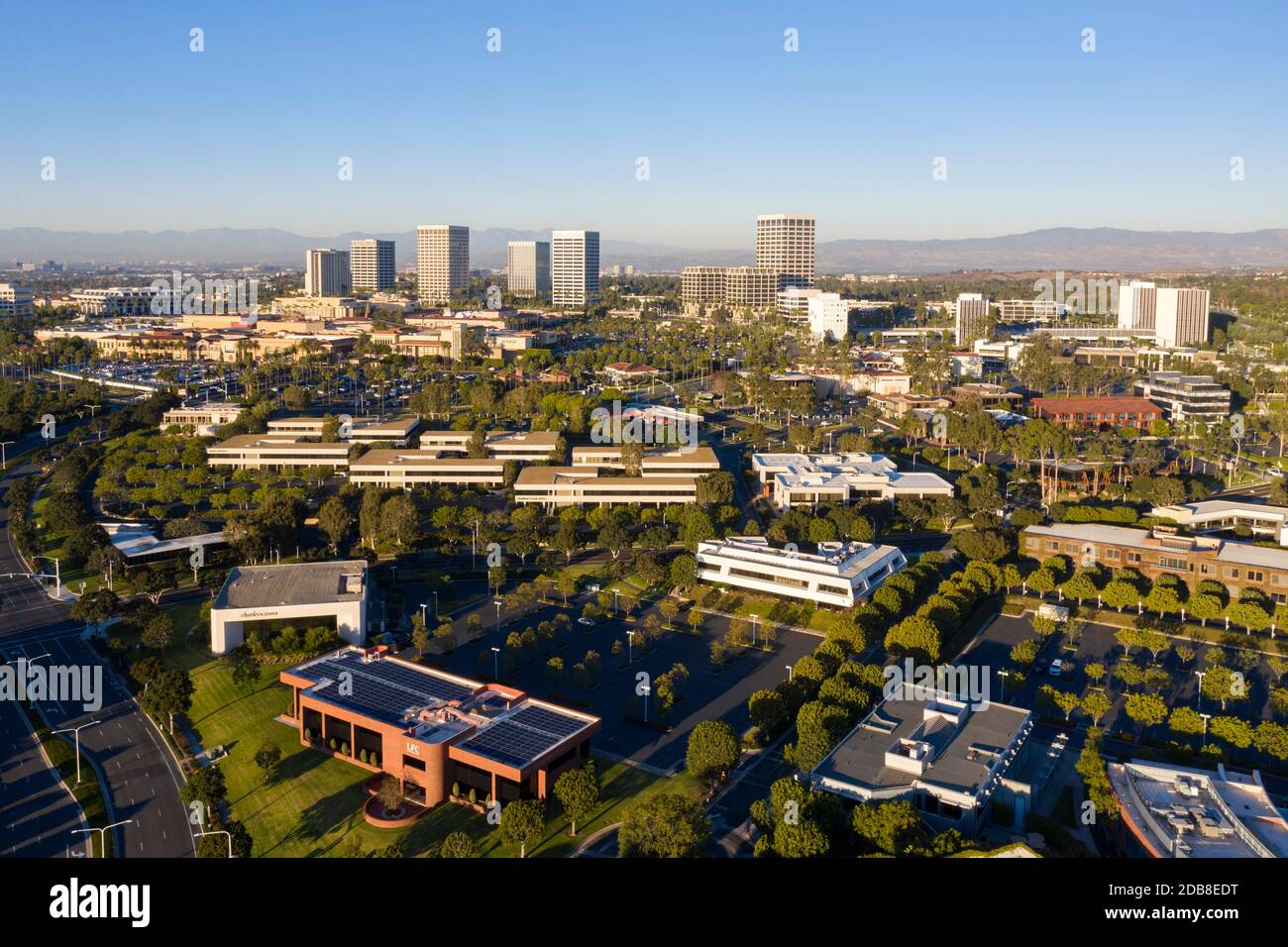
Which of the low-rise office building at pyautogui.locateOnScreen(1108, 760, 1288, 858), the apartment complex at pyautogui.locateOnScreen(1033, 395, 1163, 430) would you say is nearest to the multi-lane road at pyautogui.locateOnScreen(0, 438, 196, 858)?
the low-rise office building at pyautogui.locateOnScreen(1108, 760, 1288, 858)

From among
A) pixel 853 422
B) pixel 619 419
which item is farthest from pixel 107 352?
pixel 853 422

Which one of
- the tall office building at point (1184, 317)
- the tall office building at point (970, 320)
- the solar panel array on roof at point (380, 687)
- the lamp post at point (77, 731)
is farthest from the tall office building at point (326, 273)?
the solar panel array on roof at point (380, 687)

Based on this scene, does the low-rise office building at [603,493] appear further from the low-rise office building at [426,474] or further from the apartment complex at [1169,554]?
the apartment complex at [1169,554]

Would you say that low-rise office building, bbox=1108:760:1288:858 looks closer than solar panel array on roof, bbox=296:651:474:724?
Yes

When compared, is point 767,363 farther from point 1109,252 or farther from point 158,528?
point 1109,252

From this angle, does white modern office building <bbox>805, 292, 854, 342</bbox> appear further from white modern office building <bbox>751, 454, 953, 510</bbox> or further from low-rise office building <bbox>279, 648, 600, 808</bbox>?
low-rise office building <bbox>279, 648, 600, 808</bbox>
